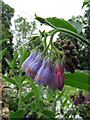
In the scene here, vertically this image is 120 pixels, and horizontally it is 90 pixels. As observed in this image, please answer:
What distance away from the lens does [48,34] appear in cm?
47

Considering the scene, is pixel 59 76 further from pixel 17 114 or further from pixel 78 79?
pixel 17 114

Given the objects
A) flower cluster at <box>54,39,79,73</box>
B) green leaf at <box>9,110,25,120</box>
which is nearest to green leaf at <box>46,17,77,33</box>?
flower cluster at <box>54,39,79,73</box>

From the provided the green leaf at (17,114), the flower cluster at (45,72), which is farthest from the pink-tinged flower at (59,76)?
the green leaf at (17,114)

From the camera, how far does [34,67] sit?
0.47 meters

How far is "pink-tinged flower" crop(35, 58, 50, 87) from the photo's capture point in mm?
431

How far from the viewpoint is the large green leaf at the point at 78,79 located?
1.92 ft

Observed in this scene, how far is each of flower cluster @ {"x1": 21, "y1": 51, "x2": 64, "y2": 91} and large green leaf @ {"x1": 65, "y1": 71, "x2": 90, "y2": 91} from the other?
0.43 feet

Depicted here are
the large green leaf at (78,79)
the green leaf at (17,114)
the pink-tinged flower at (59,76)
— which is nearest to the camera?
the pink-tinged flower at (59,76)

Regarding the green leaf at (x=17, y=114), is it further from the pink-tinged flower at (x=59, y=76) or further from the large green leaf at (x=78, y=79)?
the pink-tinged flower at (x=59, y=76)

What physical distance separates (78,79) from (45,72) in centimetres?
19

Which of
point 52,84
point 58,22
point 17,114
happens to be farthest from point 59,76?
point 17,114

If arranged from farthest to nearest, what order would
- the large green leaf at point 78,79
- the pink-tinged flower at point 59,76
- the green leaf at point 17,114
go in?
the green leaf at point 17,114
the large green leaf at point 78,79
the pink-tinged flower at point 59,76

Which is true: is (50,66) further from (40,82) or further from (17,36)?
(17,36)

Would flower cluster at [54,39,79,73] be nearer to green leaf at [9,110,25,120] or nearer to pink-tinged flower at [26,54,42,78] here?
pink-tinged flower at [26,54,42,78]
